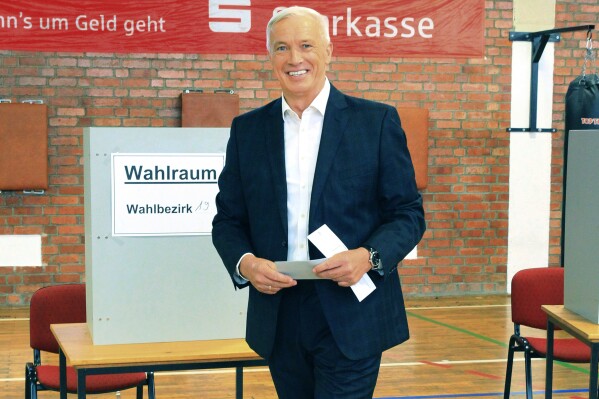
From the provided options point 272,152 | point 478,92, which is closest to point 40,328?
point 272,152

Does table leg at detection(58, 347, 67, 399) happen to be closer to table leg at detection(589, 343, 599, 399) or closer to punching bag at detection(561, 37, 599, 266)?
table leg at detection(589, 343, 599, 399)

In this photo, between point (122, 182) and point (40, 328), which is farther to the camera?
point (40, 328)

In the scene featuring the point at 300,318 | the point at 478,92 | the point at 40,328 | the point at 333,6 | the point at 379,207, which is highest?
the point at 333,6

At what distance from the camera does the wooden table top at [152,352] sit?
248cm

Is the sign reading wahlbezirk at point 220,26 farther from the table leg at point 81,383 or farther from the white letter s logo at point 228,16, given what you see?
the table leg at point 81,383

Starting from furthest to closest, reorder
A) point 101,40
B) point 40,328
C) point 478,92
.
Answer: point 478,92, point 101,40, point 40,328

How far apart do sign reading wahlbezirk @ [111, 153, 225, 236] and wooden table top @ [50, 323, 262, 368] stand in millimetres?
341

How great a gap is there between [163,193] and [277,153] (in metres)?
0.70

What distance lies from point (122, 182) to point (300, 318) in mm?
893

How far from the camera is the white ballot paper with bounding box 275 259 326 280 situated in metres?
1.89

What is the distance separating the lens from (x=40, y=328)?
3506mm

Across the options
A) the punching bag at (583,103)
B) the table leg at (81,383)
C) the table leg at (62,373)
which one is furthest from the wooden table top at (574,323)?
the punching bag at (583,103)

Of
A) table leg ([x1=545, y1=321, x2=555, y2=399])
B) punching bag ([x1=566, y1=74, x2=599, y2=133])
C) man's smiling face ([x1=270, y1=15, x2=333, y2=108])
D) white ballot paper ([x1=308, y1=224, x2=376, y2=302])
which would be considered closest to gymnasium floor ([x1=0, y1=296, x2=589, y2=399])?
table leg ([x1=545, y1=321, x2=555, y2=399])

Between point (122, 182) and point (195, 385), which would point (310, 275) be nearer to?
point (122, 182)
